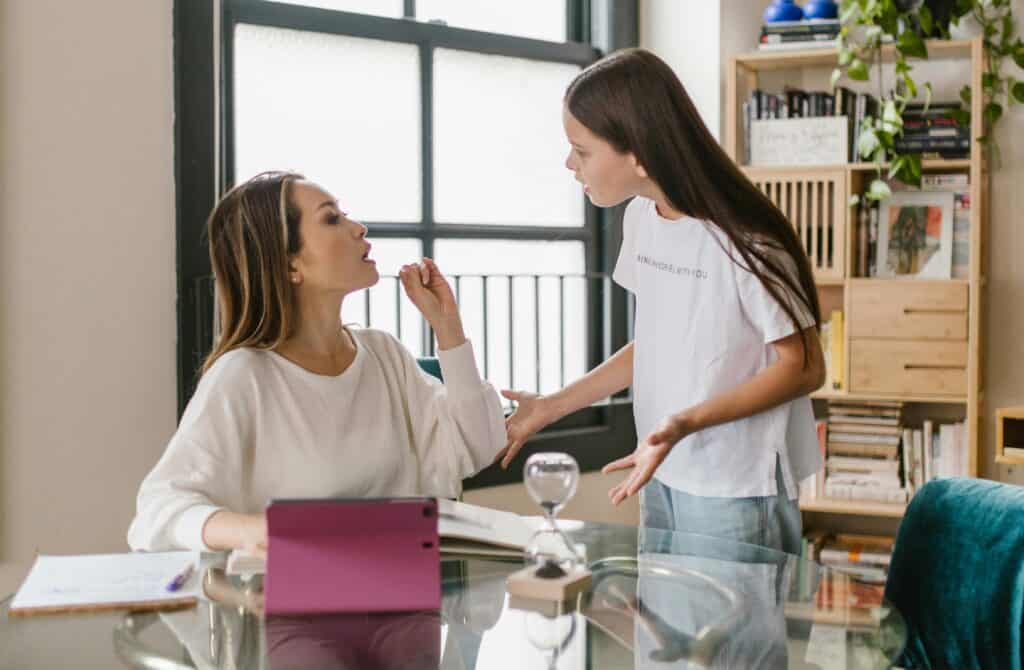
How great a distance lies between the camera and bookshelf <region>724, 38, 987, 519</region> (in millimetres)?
3395

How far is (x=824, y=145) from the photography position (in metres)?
3.55

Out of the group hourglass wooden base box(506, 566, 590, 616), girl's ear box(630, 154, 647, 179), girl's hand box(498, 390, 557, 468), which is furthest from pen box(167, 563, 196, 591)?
girl's ear box(630, 154, 647, 179)

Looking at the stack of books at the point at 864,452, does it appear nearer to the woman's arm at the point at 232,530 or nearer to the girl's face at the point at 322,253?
the girl's face at the point at 322,253

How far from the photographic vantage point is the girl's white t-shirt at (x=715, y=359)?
73.5 inches

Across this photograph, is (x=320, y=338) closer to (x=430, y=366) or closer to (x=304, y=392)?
(x=304, y=392)

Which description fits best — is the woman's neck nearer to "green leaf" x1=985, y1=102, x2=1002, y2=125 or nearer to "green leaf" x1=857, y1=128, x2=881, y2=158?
"green leaf" x1=857, y1=128, x2=881, y2=158

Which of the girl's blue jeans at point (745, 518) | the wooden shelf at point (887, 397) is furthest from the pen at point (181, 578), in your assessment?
the wooden shelf at point (887, 397)

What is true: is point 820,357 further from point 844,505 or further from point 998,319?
point 998,319

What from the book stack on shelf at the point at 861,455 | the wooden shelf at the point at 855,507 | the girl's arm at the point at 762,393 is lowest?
the wooden shelf at the point at 855,507

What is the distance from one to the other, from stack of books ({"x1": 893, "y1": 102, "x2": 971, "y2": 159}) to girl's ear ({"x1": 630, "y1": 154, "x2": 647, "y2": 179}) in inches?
71.8

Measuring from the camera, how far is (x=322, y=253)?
192cm

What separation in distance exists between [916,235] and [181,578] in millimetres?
2713

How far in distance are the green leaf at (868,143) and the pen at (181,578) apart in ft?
8.31

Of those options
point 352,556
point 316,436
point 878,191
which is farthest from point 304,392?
point 878,191
